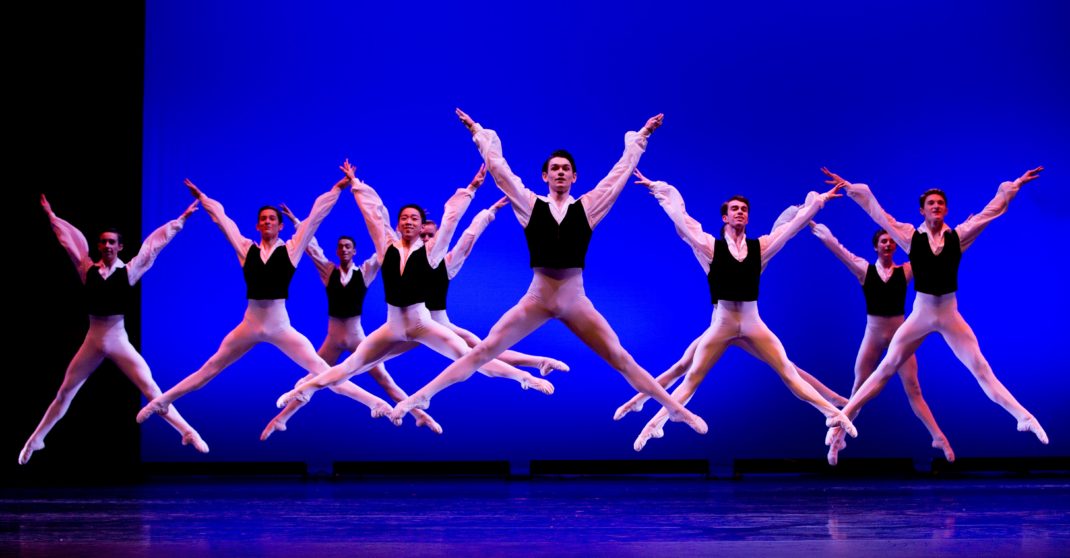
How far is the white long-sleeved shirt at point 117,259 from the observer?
6949 millimetres

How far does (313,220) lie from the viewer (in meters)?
6.70

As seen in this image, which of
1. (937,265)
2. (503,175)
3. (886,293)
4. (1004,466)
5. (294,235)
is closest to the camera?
(503,175)

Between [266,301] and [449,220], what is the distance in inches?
50.5

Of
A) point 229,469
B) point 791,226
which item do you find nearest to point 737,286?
point 791,226

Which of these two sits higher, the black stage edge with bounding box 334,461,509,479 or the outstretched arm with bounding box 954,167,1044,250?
the outstretched arm with bounding box 954,167,1044,250

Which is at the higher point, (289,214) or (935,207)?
(289,214)

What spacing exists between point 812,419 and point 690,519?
4040 mm

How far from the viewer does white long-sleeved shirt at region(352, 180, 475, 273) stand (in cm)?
639

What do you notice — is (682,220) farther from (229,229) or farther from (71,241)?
(71,241)

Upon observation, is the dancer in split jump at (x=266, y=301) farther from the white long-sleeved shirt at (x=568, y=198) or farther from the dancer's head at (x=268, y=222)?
the white long-sleeved shirt at (x=568, y=198)

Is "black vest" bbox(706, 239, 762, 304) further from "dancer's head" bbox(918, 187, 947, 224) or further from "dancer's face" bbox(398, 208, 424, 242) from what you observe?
"dancer's face" bbox(398, 208, 424, 242)

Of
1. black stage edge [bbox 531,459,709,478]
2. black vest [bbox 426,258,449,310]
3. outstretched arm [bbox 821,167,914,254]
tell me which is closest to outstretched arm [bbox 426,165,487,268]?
black vest [bbox 426,258,449,310]

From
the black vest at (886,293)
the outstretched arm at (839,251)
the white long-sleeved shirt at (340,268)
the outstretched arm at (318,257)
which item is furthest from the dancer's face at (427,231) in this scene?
the black vest at (886,293)

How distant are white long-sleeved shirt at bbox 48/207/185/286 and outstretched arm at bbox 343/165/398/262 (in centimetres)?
128
